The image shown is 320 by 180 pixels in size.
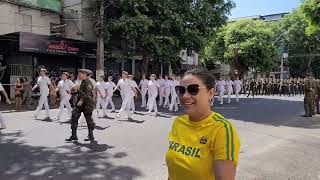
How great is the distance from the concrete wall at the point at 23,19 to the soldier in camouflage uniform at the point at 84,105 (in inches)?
595

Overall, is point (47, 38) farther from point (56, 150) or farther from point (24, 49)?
point (56, 150)

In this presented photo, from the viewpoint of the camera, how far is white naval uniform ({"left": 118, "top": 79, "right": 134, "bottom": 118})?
50.3ft

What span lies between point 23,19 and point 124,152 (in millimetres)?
17994

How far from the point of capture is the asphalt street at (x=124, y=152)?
23.6ft

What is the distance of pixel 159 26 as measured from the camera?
25922 millimetres

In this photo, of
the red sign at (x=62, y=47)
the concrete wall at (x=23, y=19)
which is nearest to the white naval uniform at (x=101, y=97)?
the red sign at (x=62, y=47)

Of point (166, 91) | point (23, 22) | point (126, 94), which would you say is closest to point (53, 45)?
point (23, 22)

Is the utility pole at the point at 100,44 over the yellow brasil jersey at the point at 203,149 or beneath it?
over

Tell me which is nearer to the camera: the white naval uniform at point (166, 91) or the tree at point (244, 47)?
the white naval uniform at point (166, 91)

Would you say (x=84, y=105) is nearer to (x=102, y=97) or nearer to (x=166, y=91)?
(x=102, y=97)

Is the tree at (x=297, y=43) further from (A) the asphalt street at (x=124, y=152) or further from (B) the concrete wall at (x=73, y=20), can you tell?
(A) the asphalt street at (x=124, y=152)

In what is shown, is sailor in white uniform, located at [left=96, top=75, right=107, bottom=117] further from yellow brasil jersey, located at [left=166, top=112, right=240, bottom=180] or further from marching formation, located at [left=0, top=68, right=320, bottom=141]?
yellow brasil jersey, located at [left=166, top=112, right=240, bottom=180]

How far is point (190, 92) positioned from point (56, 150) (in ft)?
23.0

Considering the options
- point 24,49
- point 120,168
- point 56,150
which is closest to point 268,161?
point 120,168
